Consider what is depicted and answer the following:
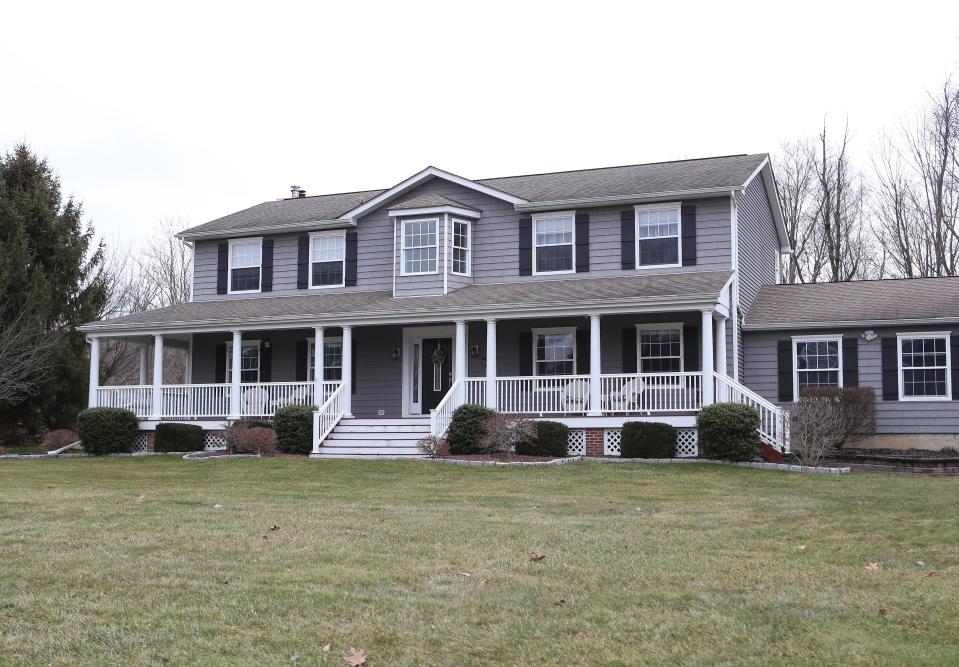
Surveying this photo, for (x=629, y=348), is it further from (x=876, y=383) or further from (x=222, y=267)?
(x=222, y=267)

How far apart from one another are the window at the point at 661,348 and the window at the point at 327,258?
791 cm

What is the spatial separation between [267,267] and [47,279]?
20.7ft

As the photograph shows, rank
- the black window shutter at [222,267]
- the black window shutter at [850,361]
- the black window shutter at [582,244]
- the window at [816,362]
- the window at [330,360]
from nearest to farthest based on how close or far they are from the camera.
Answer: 1. the black window shutter at [850,361]
2. the window at [816,362]
3. the black window shutter at [582,244]
4. the window at [330,360]
5. the black window shutter at [222,267]

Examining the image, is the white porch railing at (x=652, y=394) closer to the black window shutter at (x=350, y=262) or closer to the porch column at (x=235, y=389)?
the black window shutter at (x=350, y=262)

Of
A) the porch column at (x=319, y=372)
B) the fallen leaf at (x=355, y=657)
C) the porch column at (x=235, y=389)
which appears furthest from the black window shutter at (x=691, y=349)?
the fallen leaf at (x=355, y=657)

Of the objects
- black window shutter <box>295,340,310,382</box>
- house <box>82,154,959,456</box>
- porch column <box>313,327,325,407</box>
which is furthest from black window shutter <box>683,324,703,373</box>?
black window shutter <box>295,340,310,382</box>

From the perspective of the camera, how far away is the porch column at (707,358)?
1953 centimetres

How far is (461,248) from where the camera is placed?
24.3 m

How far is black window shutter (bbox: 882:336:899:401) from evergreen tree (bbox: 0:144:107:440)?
20.3 metres

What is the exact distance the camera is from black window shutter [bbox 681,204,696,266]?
73.5ft

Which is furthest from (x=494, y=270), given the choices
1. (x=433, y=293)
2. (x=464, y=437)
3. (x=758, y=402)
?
(x=758, y=402)

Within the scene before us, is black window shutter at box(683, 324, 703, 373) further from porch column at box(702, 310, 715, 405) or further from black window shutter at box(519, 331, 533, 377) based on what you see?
black window shutter at box(519, 331, 533, 377)

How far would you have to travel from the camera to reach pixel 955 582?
6.93 meters

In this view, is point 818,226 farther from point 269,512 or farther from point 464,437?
point 269,512
